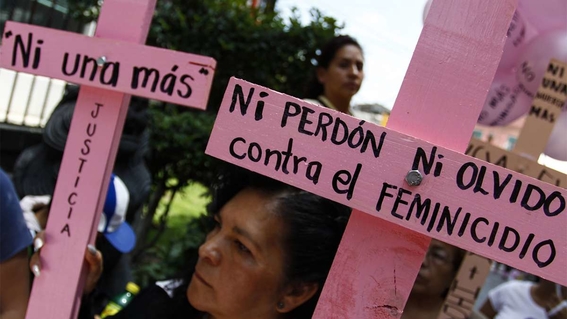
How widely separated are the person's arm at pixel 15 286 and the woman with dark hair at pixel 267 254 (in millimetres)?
452

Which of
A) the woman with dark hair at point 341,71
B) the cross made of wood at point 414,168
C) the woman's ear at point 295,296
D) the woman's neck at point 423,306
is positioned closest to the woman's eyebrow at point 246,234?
the woman's ear at point 295,296

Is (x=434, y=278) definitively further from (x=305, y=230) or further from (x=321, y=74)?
(x=321, y=74)

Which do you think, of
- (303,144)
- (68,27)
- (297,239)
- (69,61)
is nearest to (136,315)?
(297,239)

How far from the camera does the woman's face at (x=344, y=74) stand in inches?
117

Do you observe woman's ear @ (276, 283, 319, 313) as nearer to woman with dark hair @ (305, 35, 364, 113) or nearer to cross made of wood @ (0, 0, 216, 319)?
cross made of wood @ (0, 0, 216, 319)

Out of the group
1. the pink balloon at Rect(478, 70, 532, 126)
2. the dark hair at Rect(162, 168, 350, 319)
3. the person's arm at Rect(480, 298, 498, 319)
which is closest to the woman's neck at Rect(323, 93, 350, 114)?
the pink balloon at Rect(478, 70, 532, 126)

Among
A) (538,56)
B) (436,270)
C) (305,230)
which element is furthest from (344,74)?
(305,230)

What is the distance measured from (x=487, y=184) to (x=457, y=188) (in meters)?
0.05

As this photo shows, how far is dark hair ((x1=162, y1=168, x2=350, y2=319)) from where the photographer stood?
4.15ft

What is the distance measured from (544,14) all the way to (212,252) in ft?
6.76

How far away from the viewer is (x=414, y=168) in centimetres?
93

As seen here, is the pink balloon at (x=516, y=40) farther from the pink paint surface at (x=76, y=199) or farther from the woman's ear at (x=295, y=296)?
the pink paint surface at (x=76, y=199)

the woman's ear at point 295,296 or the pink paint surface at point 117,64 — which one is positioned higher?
the pink paint surface at point 117,64

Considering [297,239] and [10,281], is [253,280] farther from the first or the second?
[10,281]
